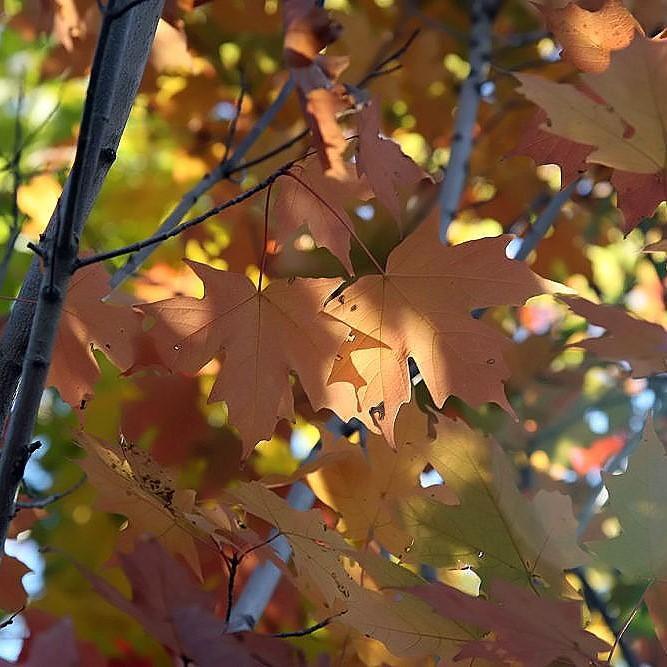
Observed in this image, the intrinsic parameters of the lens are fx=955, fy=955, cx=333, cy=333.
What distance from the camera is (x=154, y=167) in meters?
2.78

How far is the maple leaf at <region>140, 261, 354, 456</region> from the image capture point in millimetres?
850

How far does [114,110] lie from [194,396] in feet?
2.55

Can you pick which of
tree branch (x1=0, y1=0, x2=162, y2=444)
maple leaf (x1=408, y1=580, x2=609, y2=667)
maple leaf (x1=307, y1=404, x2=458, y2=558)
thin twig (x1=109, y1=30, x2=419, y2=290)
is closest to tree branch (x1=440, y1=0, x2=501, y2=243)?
thin twig (x1=109, y1=30, x2=419, y2=290)

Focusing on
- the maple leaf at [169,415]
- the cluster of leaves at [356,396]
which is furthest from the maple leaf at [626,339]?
the maple leaf at [169,415]

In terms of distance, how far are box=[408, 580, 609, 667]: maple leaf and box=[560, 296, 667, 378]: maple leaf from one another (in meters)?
0.27

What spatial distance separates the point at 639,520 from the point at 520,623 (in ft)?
0.58

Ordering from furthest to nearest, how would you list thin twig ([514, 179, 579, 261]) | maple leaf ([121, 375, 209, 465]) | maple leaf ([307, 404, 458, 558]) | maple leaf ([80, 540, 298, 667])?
maple leaf ([121, 375, 209, 465]) → thin twig ([514, 179, 579, 261]) → maple leaf ([307, 404, 458, 558]) → maple leaf ([80, 540, 298, 667])

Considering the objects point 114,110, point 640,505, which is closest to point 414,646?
point 640,505

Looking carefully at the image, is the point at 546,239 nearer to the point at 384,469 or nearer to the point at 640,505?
the point at 384,469

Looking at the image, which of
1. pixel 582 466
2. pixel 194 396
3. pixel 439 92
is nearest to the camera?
pixel 194 396

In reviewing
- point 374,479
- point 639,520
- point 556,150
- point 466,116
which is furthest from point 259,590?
point 466,116

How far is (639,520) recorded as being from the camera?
2.31 ft

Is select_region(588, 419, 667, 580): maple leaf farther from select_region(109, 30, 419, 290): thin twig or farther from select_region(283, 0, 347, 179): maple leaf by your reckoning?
select_region(109, 30, 419, 290): thin twig

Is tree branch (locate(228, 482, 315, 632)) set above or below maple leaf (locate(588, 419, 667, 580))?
below
